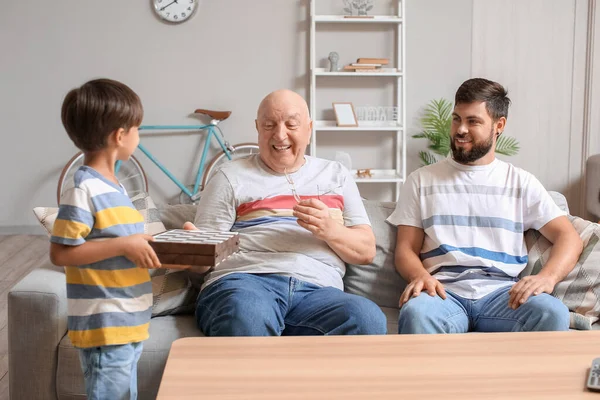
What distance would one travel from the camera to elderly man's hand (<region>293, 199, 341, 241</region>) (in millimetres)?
2104

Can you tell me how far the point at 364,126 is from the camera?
208 inches

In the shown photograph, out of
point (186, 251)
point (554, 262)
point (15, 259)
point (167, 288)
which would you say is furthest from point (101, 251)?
point (15, 259)

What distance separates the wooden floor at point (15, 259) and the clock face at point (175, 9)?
6.03 feet

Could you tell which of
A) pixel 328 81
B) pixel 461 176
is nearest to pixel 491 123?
pixel 461 176

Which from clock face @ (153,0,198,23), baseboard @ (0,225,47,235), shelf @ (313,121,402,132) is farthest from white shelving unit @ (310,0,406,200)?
baseboard @ (0,225,47,235)

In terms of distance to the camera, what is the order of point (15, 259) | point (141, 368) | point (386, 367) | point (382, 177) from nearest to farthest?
point (386, 367)
point (141, 368)
point (15, 259)
point (382, 177)

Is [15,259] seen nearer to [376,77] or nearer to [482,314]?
[376,77]

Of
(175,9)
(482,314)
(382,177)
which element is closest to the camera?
(482,314)

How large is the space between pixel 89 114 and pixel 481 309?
1.26m

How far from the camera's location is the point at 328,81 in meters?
5.38

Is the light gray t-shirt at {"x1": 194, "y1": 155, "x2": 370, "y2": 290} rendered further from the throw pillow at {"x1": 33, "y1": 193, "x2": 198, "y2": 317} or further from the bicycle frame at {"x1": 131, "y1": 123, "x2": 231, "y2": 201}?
the bicycle frame at {"x1": 131, "y1": 123, "x2": 231, "y2": 201}

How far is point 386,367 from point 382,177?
3889mm

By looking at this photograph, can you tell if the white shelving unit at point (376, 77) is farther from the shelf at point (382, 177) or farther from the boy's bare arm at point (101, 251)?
the boy's bare arm at point (101, 251)

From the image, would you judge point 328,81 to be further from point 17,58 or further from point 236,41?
point 17,58
